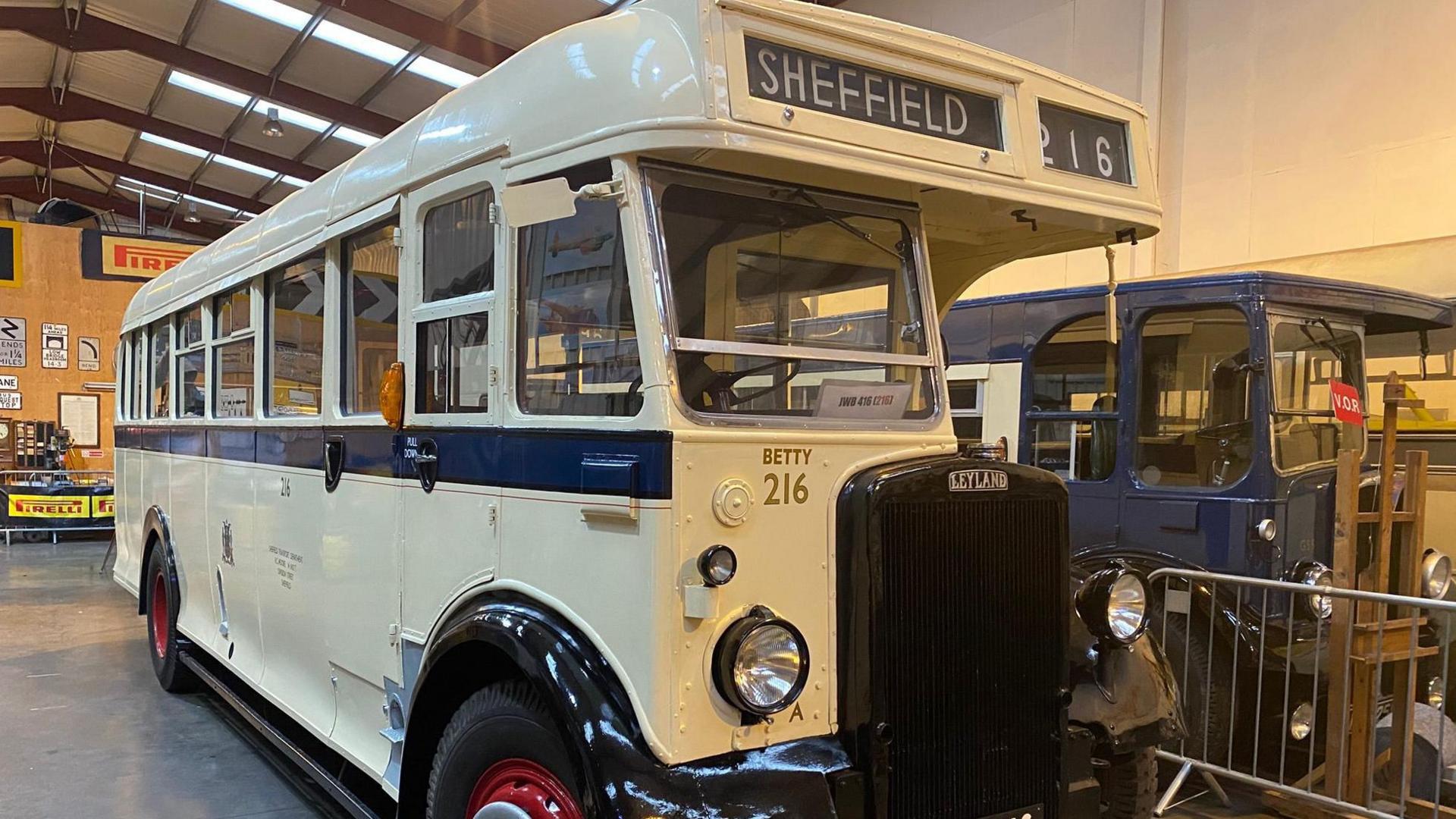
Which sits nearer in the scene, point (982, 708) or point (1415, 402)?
point (982, 708)

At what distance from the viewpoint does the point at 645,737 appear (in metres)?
2.16

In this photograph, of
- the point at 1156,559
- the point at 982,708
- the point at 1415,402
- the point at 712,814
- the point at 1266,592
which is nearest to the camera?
the point at 712,814

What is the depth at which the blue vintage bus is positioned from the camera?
4715 millimetres

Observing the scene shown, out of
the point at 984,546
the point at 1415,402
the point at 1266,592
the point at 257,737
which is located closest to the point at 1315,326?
the point at 1266,592

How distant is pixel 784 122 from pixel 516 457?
1.12 meters

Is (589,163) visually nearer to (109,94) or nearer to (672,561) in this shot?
(672,561)

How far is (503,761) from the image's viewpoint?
254 cm

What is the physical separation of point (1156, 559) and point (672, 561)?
11.9ft

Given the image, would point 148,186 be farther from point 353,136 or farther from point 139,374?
point 139,374

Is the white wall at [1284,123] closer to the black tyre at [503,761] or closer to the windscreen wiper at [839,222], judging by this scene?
the windscreen wiper at [839,222]

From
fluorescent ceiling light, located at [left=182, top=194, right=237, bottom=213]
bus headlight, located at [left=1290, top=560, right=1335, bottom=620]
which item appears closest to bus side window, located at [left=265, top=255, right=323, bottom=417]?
bus headlight, located at [left=1290, top=560, right=1335, bottom=620]

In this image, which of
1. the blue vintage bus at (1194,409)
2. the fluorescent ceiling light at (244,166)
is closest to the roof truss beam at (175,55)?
the fluorescent ceiling light at (244,166)

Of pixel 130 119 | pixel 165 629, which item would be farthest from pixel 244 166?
pixel 165 629

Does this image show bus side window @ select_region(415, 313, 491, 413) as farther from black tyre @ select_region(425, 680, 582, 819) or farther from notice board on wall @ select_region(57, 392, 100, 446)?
notice board on wall @ select_region(57, 392, 100, 446)
